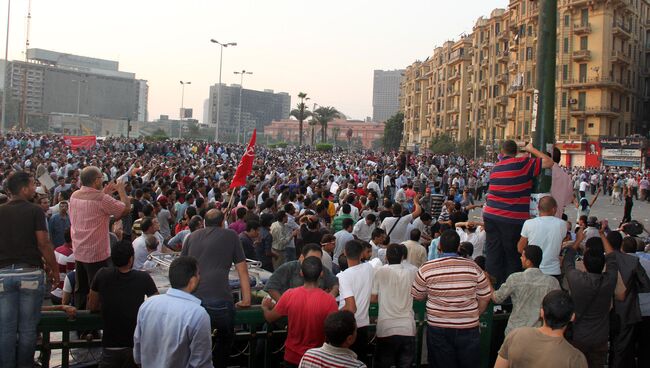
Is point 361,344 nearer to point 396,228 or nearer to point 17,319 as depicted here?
point 17,319

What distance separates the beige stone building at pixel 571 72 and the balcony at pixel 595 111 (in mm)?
84

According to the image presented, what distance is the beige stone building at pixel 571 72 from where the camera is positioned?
57188 mm

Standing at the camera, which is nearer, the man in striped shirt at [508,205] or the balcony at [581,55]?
the man in striped shirt at [508,205]

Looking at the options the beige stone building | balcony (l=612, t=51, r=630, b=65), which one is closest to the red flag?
the beige stone building

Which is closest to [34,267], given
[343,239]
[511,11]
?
[343,239]

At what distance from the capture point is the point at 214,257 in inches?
206

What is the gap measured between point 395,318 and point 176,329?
2041 mm

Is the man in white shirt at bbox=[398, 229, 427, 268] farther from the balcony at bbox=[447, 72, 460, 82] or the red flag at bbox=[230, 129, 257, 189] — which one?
the balcony at bbox=[447, 72, 460, 82]

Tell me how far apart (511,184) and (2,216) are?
182 inches

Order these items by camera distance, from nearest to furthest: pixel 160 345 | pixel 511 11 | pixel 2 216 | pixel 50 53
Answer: pixel 160 345
pixel 2 216
pixel 511 11
pixel 50 53

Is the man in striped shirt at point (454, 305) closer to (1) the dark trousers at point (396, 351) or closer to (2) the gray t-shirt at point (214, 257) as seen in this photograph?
(1) the dark trousers at point (396, 351)

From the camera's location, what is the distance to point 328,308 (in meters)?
4.71

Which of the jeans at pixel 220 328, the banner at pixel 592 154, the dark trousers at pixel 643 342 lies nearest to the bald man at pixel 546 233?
the dark trousers at pixel 643 342

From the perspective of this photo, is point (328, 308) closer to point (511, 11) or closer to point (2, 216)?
point (2, 216)
